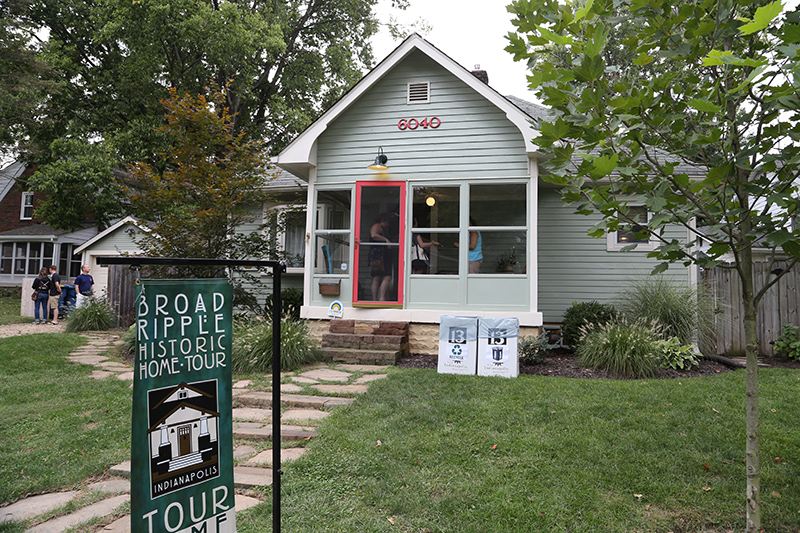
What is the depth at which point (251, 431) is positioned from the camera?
4.34 m

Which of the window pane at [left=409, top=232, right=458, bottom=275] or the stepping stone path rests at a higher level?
the window pane at [left=409, top=232, right=458, bottom=275]

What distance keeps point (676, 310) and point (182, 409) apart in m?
7.83

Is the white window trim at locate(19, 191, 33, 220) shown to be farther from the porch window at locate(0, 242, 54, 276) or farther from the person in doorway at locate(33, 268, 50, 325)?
the person in doorway at locate(33, 268, 50, 325)

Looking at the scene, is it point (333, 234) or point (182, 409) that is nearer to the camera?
point (182, 409)

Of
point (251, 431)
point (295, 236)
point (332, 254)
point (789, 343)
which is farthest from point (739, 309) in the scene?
point (295, 236)

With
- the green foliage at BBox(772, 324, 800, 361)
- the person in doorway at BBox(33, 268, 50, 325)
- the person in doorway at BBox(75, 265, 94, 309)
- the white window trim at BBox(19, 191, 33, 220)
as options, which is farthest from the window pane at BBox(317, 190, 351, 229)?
the white window trim at BBox(19, 191, 33, 220)

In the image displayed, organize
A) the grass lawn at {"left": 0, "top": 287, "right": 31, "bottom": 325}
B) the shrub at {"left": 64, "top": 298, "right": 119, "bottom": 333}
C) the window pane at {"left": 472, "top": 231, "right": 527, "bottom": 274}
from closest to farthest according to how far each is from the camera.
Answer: the window pane at {"left": 472, "top": 231, "right": 527, "bottom": 274}
the shrub at {"left": 64, "top": 298, "right": 119, "bottom": 333}
the grass lawn at {"left": 0, "top": 287, "right": 31, "bottom": 325}

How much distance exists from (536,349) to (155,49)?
15.8m

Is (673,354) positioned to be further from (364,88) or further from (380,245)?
(364,88)

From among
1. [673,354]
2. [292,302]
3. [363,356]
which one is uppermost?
[292,302]

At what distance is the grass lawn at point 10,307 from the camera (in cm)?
1394

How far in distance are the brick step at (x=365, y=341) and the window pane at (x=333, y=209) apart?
78.2 inches

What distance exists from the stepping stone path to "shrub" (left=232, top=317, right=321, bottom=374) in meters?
0.26

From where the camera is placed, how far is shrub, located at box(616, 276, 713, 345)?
306 inches
